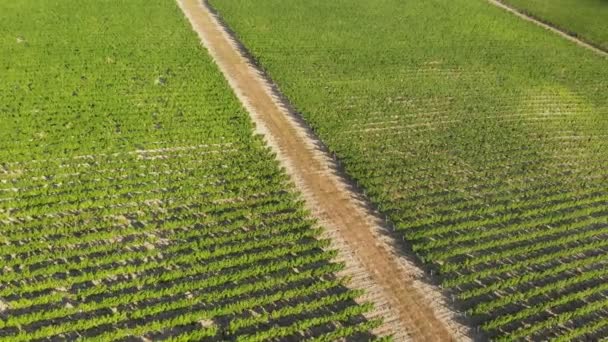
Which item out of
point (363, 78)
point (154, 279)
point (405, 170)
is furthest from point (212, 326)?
point (363, 78)

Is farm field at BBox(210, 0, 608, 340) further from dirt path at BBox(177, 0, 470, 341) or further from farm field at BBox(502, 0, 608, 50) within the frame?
farm field at BBox(502, 0, 608, 50)

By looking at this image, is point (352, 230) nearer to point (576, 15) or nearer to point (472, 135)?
point (472, 135)

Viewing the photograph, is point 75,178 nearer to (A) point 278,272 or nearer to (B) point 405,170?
(A) point 278,272

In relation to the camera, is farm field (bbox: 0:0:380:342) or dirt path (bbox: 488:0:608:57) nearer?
farm field (bbox: 0:0:380:342)

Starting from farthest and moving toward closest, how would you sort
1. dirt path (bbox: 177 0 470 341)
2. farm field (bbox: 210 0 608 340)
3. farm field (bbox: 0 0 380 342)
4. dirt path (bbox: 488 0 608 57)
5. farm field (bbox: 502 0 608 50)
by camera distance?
farm field (bbox: 502 0 608 50) < dirt path (bbox: 488 0 608 57) < farm field (bbox: 210 0 608 340) < dirt path (bbox: 177 0 470 341) < farm field (bbox: 0 0 380 342)

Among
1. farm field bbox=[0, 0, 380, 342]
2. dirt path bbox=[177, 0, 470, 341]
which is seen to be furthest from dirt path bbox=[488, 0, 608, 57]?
farm field bbox=[0, 0, 380, 342]
